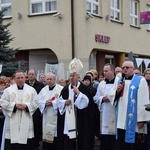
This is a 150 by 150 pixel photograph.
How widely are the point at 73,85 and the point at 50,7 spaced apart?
1164cm

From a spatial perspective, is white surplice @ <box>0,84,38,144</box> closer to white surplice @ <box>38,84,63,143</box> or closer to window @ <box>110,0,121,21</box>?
white surplice @ <box>38,84,63,143</box>

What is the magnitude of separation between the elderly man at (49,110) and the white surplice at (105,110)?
977 millimetres

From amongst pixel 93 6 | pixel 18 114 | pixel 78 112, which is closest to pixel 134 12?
pixel 93 6

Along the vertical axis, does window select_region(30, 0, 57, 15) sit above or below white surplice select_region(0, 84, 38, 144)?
above

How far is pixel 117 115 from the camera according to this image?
7.19 metres

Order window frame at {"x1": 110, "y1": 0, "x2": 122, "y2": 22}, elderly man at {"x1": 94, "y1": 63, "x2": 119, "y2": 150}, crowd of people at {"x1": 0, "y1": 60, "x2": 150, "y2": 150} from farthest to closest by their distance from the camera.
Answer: window frame at {"x1": 110, "y1": 0, "x2": 122, "y2": 22}, elderly man at {"x1": 94, "y1": 63, "x2": 119, "y2": 150}, crowd of people at {"x1": 0, "y1": 60, "x2": 150, "y2": 150}

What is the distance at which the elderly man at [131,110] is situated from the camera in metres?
6.80

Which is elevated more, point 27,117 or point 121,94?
point 121,94

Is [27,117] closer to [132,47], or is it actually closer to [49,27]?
[49,27]

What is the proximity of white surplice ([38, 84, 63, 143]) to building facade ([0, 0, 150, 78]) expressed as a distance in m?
9.12

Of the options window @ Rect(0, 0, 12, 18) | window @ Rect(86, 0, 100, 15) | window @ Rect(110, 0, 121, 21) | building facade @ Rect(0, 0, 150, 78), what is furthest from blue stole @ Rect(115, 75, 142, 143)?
window @ Rect(110, 0, 121, 21)

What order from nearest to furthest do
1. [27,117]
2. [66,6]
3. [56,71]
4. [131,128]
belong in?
[131,128] < [27,117] < [56,71] < [66,6]

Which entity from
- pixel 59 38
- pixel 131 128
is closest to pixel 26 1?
pixel 59 38

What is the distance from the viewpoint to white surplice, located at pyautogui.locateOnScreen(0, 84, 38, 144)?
24.8 ft
